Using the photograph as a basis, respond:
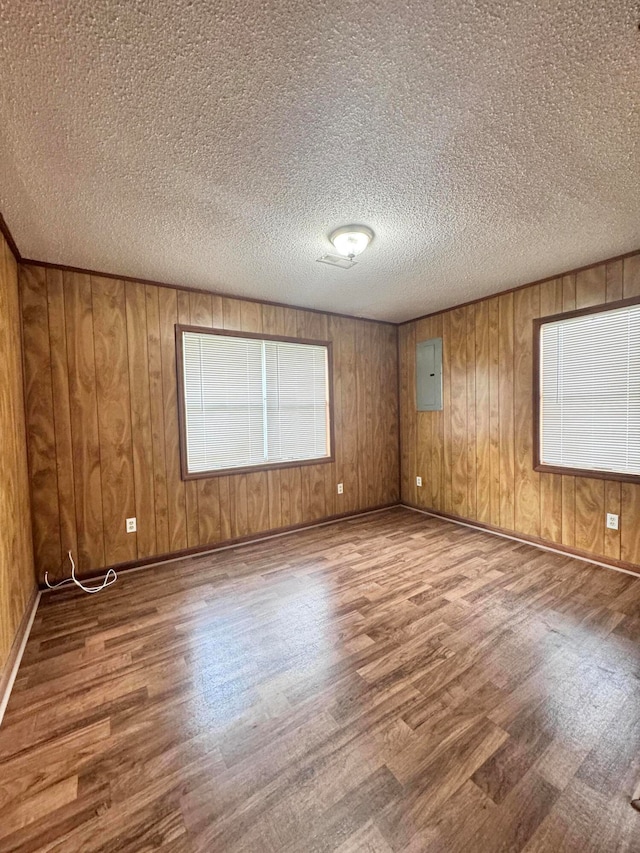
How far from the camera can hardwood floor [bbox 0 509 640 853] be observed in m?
1.09

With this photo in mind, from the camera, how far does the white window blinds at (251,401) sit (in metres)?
3.24

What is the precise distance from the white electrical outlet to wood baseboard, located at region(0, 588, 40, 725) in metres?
3.95

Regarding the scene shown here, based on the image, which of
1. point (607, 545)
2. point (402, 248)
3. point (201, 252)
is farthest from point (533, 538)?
point (201, 252)

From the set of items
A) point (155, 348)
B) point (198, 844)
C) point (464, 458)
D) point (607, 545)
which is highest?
point (155, 348)

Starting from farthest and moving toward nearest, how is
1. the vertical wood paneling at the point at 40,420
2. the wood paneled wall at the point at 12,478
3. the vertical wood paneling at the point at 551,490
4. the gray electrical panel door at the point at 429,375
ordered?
the gray electrical panel door at the point at 429,375, the vertical wood paneling at the point at 551,490, the vertical wood paneling at the point at 40,420, the wood paneled wall at the point at 12,478

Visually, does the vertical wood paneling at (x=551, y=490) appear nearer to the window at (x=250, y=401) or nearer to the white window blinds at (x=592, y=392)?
the white window blinds at (x=592, y=392)

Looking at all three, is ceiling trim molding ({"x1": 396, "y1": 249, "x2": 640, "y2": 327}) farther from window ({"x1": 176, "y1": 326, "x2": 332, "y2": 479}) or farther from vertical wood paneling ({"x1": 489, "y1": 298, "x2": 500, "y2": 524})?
window ({"x1": 176, "y1": 326, "x2": 332, "y2": 479})

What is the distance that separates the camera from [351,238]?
7.24 feet

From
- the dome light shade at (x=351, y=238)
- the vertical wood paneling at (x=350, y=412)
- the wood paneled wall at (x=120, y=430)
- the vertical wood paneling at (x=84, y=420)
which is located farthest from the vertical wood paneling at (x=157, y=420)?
the vertical wood paneling at (x=350, y=412)

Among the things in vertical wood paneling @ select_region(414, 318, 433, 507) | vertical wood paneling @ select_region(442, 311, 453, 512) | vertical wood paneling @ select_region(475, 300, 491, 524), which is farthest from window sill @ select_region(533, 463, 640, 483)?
vertical wood paneling @ select_region(414, 318, 433, 507)

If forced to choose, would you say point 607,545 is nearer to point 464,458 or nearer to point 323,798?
point 464,458

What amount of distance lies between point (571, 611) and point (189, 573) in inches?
109

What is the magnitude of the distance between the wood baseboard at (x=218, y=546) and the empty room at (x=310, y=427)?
Answer: 0.04 meters

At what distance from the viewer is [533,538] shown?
325 centimetres
